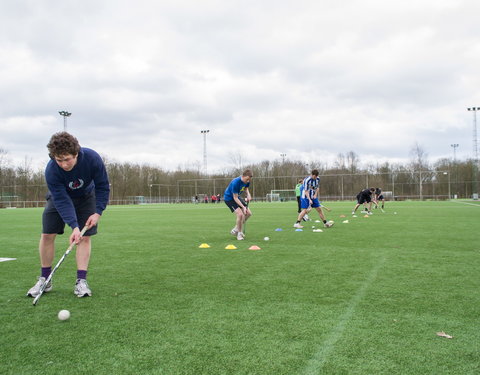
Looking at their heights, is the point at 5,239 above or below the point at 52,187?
below

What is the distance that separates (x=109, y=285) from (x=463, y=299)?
4282mm

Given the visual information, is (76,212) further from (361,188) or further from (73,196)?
(361,188)

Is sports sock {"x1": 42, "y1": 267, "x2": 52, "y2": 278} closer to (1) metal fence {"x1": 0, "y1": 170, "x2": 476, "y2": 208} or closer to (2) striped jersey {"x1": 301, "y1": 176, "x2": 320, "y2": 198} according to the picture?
(2) striped jersey {"x1": 301, "y1": 176, "x2": 320, "y2": 198}

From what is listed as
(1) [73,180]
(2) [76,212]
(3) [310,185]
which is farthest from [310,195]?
(1) [73,180]

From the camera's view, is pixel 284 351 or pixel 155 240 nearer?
pixel 284 351

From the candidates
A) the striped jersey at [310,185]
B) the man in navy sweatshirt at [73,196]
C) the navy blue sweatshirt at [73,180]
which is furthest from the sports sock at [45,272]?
the striped jersey at [310,185]

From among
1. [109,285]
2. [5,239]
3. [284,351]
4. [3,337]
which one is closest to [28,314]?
[3,337]

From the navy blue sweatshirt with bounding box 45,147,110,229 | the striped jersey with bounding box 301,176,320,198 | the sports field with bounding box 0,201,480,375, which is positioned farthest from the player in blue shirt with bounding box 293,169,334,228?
the navy blue sweatshirt with bounding box 45,147,110,229

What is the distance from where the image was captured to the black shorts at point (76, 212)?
463 cm

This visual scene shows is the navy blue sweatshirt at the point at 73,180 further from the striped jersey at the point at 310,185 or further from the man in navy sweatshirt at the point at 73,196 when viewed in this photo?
the striped jersey at the point at 310,185

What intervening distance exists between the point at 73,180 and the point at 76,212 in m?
0.54

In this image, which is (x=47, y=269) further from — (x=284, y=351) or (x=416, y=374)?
(x=416, y=374)

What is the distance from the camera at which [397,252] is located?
761cm

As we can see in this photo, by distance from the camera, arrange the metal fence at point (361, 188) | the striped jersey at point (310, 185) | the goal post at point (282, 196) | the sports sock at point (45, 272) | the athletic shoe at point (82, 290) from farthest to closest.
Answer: the goal post at point (282, 196) < the metal fence at point (361, 188) < the striped jersey at point (310, 185) < the sports sock at point (45, 272) < the athletic shoe at point (82, 290)
